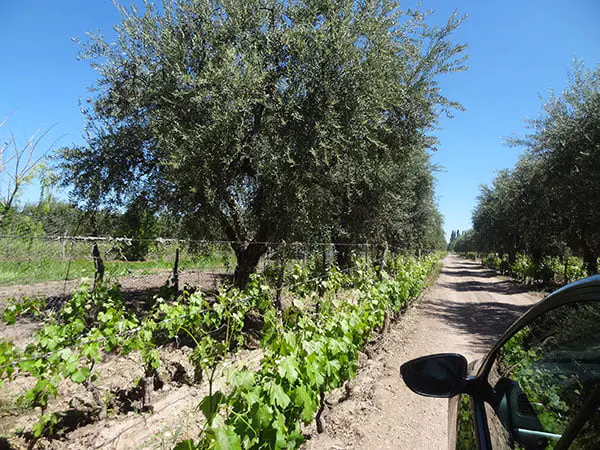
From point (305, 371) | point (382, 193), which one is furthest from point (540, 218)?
point (305, 371)

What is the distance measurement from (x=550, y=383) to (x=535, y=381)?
8 cm

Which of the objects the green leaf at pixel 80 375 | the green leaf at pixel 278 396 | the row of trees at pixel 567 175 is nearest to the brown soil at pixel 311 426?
the green leaf at pixel 278 396

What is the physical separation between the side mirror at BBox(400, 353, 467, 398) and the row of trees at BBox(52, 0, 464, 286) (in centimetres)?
507

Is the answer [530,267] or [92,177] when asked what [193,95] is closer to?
[92,177]

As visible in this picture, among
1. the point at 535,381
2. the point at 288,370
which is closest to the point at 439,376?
the point at 535,381

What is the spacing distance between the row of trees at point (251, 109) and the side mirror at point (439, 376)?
5.07 m

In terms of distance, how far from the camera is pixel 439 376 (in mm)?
1582

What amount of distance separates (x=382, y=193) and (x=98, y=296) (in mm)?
9186

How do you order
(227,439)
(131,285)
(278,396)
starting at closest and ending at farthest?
(227,439) → (278,396) → (131,285)

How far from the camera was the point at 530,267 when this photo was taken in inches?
827

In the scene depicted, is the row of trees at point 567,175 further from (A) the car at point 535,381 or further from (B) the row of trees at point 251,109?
(A) the car at point 535,381

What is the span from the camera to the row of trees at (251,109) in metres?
6.41

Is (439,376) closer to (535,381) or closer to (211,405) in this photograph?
(535,381)

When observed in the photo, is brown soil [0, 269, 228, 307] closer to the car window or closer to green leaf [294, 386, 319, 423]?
green leaf [294, 386, 319, 423]
